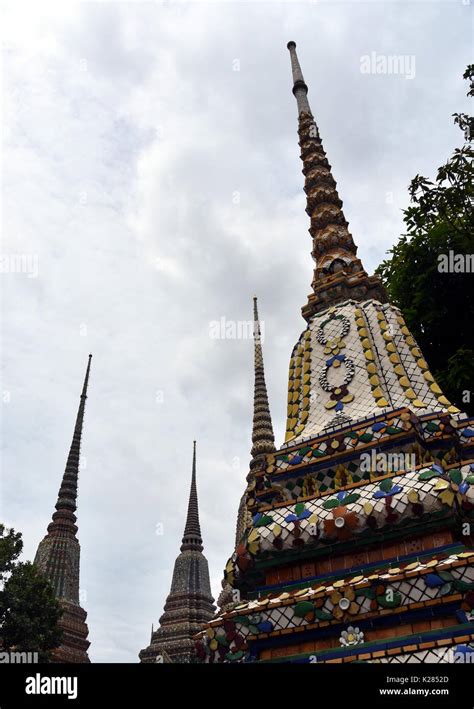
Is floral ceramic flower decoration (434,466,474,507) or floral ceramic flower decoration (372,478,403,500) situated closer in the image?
floral ceramic flower decoration (434,466,474,507)

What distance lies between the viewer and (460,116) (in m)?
11.2

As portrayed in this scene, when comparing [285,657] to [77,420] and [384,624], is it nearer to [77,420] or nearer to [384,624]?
[384,624]

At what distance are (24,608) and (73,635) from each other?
6104 mm

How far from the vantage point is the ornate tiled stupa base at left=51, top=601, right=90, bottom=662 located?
2041 cm

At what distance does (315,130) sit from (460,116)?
2670 millimetres

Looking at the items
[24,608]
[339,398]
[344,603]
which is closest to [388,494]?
[344,603]

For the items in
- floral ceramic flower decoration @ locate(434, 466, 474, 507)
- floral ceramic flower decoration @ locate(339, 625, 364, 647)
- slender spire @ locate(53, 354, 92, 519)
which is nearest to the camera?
floral ceramic flower decoration @ locate(339, 625, 364, 647)

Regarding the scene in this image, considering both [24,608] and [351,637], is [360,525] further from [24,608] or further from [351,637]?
[24,608]

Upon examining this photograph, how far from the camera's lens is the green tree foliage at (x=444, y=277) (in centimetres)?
1049

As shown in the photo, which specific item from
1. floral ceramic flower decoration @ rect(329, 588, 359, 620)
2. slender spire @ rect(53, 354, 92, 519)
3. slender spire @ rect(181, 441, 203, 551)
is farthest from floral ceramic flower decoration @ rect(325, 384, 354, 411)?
slender spire @ rect(181, 441, 203, 551)

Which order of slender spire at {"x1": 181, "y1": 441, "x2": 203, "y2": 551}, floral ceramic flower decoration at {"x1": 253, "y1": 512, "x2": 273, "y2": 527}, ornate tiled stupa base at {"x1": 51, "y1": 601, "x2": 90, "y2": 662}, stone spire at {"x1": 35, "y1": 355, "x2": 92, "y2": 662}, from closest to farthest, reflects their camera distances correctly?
floral ceramic flower decoration at {"x1": 253, "y1": 512, "x2": 273, "y2": 527}
ornate tiled stupa base at {"x1": 51, "y1": 601, "x2": 90, "y2": 662}
stone spire at {"x1": 35, "y1": 355, "x2": 92, "y2": 662}
slender spire at {"x1": 181, "y1": 441, "x2": 203, "y2": 551}

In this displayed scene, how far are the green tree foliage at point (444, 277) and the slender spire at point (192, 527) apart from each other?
1914 cm

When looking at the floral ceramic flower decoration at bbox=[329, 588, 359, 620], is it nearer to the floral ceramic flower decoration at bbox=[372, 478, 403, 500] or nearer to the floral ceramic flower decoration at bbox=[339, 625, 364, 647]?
the floral ceramic flower decoration at bbox=[339, 625, 364, 647]

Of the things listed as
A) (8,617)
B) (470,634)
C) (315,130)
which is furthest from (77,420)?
(470,634)
